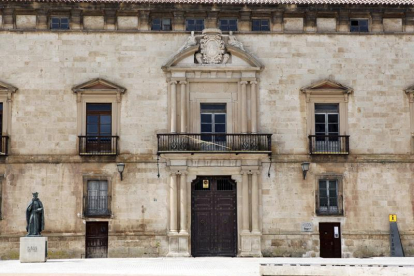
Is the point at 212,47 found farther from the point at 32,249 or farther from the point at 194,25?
the point at 32,249

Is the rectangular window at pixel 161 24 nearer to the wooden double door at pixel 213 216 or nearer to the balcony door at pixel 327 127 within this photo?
the wooden double door at pixel 213 216

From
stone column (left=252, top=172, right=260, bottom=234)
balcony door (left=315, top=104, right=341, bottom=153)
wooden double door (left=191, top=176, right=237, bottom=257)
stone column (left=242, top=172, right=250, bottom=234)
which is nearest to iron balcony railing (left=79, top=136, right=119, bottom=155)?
wooden double door (left=191, top=176, right=237, bottom=257)

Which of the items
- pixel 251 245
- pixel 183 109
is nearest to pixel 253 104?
pixel 183 109

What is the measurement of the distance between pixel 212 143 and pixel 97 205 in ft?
17.4

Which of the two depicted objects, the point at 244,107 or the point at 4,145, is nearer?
the point at 4,145

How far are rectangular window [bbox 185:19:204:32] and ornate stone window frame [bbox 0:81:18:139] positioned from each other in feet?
24.8

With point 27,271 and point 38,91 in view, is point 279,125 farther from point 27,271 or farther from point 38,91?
point 27,271

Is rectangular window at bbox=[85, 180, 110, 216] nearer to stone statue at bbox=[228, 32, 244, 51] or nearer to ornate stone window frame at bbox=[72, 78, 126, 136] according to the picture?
ornate stone window frame at bbox=[72, 78, 126, 136]

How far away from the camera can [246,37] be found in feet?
96.2

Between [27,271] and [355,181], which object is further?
[355,181]

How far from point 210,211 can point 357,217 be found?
6.03 metres

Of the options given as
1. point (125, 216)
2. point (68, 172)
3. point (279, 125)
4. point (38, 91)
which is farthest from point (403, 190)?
point (38, 91)

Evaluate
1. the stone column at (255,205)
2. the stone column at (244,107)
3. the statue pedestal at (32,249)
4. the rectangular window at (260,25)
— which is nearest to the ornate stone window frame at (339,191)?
the stone column at (255,205)

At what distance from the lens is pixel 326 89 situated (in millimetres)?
Result: 29078
